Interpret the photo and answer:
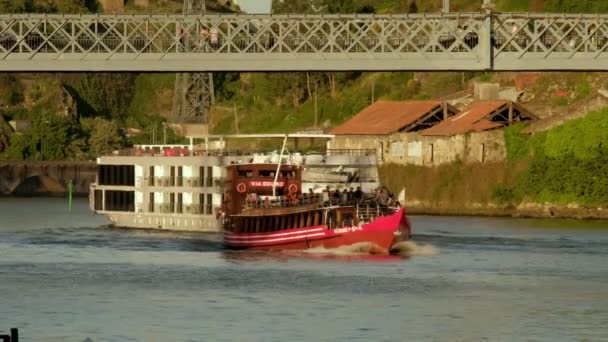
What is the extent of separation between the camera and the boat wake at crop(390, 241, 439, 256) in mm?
88375

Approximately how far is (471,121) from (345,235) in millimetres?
47962

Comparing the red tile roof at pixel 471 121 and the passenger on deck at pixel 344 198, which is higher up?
the red tile roof at pixel 471 121

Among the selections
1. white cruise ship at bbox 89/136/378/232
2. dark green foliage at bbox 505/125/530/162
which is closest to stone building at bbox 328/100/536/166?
dark green foliage at bbox 505/125/530/162

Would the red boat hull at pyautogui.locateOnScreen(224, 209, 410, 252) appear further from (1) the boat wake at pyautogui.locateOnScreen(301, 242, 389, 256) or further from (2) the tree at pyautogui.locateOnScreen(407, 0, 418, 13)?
(2) the tree at pyautogui.locateOnScreen(407, 0, 418, 13)

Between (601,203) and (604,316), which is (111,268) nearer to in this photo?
(604,316)

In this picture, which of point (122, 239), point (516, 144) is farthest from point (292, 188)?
point (516, 144)

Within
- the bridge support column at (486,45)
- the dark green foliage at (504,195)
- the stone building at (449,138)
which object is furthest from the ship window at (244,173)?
the stone building at (449,138)

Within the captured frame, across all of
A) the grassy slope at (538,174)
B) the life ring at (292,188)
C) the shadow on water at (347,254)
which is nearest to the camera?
the shadow on water at (347,254)

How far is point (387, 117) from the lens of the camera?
475ft

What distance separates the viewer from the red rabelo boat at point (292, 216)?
8775 centimetres

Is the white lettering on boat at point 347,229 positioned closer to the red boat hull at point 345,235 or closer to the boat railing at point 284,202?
the red boat hull at point 345,235

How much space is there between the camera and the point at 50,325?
6025 cm

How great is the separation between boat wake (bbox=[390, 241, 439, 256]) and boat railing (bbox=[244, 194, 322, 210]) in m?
3.56

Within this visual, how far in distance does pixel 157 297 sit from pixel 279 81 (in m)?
114
